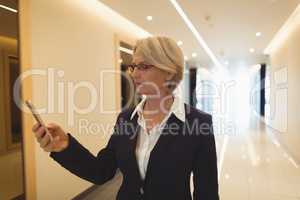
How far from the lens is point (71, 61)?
3.77 metres

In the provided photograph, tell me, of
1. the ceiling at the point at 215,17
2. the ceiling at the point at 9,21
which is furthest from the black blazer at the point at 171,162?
the ceiling at the point at 215,17

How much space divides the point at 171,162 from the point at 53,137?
0.46m

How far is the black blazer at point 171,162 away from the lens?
40.3 inches

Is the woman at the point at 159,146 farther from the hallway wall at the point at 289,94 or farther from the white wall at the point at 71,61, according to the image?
the hallway wall at the point at 289,94

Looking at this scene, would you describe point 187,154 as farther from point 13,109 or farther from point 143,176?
point 13,109

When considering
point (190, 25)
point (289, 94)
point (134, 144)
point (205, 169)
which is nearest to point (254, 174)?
point (289, 94)

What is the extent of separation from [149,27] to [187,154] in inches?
210

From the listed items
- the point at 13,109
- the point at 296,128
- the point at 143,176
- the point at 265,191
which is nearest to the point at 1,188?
the point at 13,109

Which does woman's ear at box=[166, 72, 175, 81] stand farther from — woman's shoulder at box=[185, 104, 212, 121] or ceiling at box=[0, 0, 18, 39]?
ceiling at box=[0, 0, 18, 39]

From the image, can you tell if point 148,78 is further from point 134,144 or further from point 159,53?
point 134,144

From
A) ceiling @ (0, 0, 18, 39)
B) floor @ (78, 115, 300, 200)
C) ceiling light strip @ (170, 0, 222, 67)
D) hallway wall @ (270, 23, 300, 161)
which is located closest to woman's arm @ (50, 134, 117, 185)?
ceiling @ (0, 0, 18, 39)

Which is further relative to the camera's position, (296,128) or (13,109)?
(296,128)

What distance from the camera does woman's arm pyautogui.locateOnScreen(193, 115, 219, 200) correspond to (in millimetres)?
1044

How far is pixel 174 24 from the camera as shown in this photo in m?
5.68
